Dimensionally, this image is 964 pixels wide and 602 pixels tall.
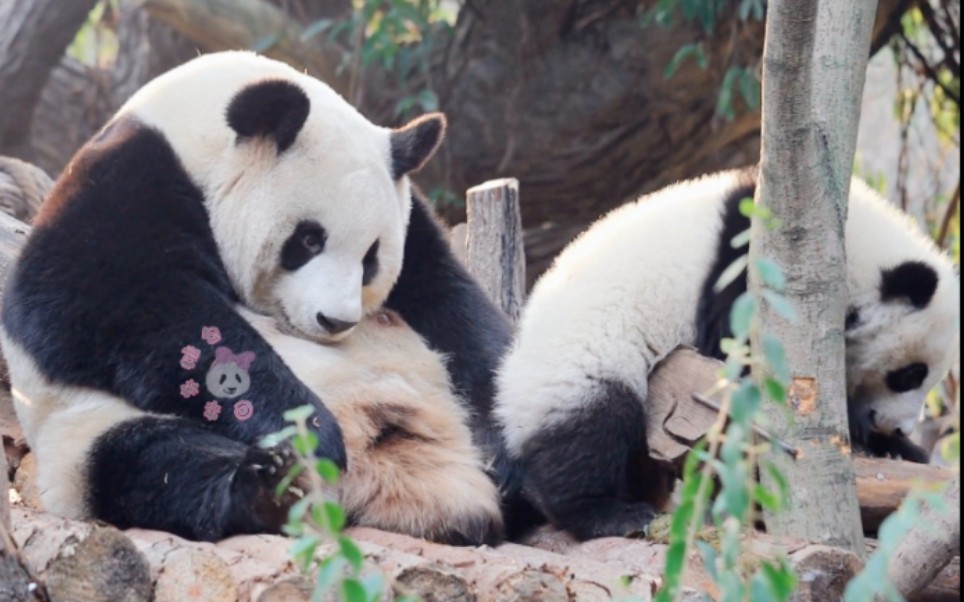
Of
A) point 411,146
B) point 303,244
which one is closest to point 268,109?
point 303,244

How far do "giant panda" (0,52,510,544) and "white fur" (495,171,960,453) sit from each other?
220 millimetres

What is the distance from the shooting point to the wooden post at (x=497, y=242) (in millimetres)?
4797

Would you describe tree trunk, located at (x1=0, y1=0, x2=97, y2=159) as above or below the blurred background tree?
below

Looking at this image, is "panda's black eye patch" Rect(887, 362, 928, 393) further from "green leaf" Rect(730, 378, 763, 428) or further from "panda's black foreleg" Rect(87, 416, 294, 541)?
Answer: "green leaf" Rect(730, 378, 763, 428)

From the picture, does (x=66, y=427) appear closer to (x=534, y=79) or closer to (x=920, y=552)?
(x=920, y=552)

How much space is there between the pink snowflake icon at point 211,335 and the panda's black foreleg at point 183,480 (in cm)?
20

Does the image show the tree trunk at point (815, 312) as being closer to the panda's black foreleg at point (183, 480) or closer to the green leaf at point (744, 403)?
the panda's black foreleg at point (183, 480)

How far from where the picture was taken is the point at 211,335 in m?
3.14

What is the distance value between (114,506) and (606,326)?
137 centimetres

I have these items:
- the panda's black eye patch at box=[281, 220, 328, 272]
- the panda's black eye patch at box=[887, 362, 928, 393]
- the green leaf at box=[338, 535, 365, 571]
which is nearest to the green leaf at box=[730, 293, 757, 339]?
the green leaf at box=[338, 535, 365, 571]

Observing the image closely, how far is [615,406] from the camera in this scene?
11.5 feet

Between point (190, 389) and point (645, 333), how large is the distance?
4.14ft

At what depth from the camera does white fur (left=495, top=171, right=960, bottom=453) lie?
141 inches

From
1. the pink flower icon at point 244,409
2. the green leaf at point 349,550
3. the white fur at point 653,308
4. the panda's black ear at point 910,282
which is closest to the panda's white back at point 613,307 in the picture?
the white fur at point 653,308
